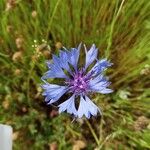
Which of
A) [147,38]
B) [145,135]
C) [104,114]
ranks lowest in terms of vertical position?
[145,135]

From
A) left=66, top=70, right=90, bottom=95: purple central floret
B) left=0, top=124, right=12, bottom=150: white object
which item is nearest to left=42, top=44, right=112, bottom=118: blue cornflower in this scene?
left=66, top=70, right=90, bottom=95: purple central floret

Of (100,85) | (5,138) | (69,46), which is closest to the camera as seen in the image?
(5,138)

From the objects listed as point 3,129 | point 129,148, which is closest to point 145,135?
point 129,148

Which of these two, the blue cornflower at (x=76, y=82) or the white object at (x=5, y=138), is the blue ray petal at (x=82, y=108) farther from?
the white object at (x=5, y=138)

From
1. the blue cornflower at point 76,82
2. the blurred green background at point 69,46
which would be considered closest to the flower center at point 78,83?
the blue cornflower at point 76,82

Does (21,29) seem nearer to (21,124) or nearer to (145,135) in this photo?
(21,124)

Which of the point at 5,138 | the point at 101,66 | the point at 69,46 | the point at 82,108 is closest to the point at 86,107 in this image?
the point at 82,108

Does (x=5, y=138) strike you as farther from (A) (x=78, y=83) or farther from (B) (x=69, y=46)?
(B) (x=69, y=46)
